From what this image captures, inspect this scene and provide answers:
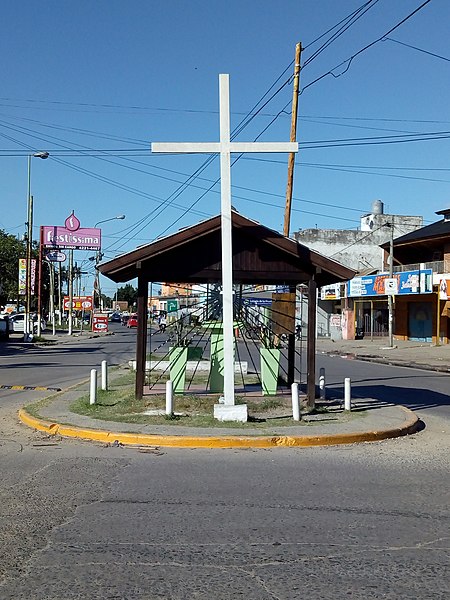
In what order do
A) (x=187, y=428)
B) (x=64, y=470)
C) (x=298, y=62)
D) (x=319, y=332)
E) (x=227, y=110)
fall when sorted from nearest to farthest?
(x=64, y=470) → (x=187, y=428) → (x=227, y=110) → (x=298, y=62) → (x=319, y=332)

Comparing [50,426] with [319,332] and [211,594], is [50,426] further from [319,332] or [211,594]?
[319,332]

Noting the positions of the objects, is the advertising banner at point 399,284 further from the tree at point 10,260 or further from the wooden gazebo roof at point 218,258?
the tree at point 10,260

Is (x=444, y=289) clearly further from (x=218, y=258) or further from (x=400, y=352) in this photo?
(x=218, y=258)

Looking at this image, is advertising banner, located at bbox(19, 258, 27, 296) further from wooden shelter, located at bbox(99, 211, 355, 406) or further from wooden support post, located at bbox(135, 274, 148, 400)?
wooden shelter, located at bbox(99, 211, 355, 406)

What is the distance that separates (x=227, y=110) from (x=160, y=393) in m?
6.61

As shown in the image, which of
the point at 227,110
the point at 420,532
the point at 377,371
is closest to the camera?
the point at 420,532

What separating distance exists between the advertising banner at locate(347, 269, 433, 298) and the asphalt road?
33193 millimetres

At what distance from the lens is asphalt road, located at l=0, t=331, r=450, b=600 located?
4.92 m

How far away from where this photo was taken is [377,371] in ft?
90.9

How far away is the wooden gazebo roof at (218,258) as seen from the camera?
13352 millimetres

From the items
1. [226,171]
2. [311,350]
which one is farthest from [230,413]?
[226,171]

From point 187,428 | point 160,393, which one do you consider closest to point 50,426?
point 187,428

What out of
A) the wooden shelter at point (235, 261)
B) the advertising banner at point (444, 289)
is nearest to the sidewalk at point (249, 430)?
the wooden shelter at point (235, 261)

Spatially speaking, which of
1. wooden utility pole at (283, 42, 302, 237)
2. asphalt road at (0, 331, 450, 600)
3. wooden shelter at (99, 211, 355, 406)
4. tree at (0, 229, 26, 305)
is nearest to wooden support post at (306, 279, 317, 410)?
wooden shelter at (99, 211, 355, 406)
